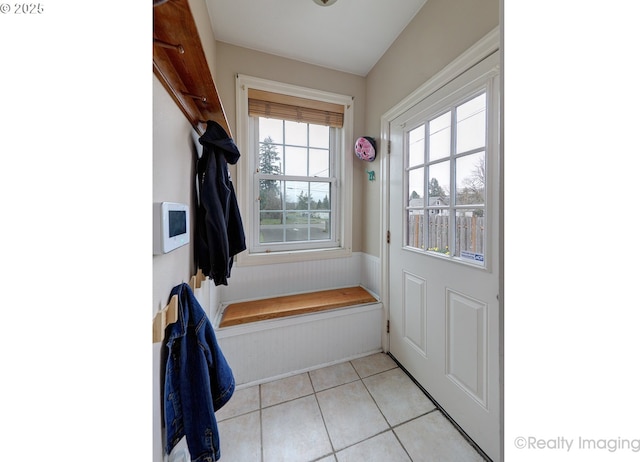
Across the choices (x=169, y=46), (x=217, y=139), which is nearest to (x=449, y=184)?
(x=217, y=139)

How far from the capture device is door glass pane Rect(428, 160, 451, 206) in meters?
1.31

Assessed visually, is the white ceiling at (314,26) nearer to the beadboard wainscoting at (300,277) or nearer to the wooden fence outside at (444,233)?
the wooden fence outside at (444,233)

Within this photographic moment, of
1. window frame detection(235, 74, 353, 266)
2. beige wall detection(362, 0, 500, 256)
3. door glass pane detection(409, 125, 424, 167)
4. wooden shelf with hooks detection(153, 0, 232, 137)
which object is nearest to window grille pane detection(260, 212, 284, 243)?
window frame detection(235, 74, 353, 266)

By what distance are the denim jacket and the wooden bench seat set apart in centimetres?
80

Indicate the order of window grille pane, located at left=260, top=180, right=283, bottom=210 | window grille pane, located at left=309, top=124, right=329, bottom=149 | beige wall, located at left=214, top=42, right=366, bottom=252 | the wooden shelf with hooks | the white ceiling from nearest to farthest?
the wooden shelf with hooks, the white ceiling, beige wall, located at left=214, top=42, right=366, bottom=252, window grille pane, located at left=260, top=180, right=283, bottom=210, window grille pane, located at left=309, top=124, right=329, bottom=149

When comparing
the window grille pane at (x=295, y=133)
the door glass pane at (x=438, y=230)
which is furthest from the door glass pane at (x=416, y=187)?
the window grille pane at (x=295, y=133)

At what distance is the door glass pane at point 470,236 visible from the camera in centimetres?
112

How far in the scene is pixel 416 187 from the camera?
60.6 inches

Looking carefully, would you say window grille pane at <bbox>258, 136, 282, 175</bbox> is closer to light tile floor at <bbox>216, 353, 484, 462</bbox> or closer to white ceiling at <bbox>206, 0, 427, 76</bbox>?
white ceiling at <bbox>206, 0, 427, 76</bbox>

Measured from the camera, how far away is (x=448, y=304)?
50.9 inches

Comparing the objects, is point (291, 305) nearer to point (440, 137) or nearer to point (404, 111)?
point (440, 137)

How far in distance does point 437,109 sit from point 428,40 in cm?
44
